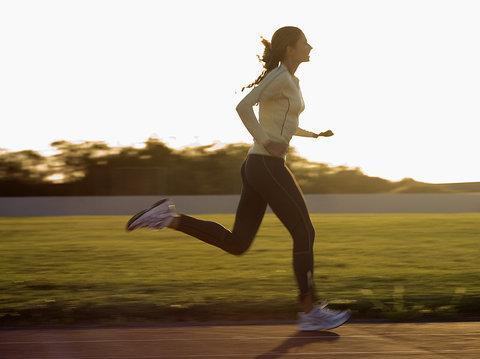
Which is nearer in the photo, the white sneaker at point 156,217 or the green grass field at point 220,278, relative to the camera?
the white sneaker at point 156,217

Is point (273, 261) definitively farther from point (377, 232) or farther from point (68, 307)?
point (377, 232)

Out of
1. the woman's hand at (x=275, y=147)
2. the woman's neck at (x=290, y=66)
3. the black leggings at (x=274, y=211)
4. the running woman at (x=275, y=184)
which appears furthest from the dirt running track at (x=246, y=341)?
the woman's neck at (x=290, y=66)

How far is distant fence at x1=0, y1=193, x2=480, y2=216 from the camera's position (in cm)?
3109

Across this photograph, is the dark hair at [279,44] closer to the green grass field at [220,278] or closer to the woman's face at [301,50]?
the woman's face at [301,50]

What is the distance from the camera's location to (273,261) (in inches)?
439

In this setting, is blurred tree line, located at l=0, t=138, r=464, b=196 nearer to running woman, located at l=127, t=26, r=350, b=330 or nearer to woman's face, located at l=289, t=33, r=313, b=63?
running woman, located at l=127, t=26, r=350, b=330

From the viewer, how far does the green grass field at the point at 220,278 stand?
6.83 meters

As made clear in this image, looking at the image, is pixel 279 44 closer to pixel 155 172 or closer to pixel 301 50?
pixel 301 50

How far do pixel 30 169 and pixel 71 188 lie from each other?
1.74 meters

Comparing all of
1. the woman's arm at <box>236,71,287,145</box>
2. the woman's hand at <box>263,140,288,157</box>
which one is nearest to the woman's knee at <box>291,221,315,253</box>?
the woman's hand at <box>263,140,288,157</box>

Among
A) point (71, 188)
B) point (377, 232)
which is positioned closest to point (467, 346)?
point (377, 232)

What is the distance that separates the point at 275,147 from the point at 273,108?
27cm

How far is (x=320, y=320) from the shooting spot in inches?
234

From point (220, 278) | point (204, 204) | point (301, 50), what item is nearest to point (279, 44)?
point (301, 50)
